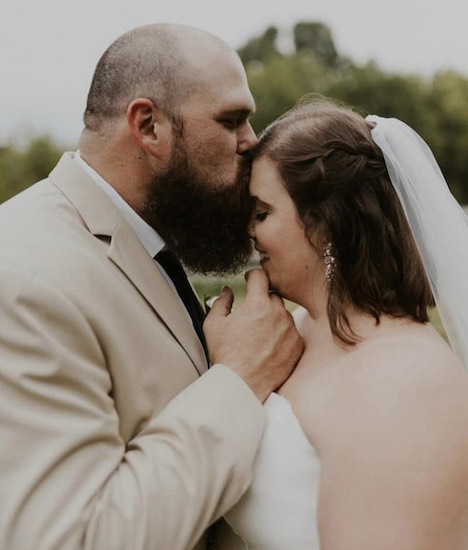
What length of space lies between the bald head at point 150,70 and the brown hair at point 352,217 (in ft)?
1.41

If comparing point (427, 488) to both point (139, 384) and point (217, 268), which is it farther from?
point (217, 268)

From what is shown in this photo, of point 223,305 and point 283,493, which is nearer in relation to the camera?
point 283,493

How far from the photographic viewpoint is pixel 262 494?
2.88m

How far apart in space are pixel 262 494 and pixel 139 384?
0.58 meters

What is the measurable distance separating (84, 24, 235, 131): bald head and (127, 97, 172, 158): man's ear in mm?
34

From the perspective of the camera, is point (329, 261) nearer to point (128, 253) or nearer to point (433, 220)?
point (433, 220)

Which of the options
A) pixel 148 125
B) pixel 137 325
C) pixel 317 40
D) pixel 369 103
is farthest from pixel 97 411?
pixel 317 40

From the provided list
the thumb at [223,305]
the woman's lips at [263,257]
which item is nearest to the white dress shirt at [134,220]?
the thumb at [223,305]

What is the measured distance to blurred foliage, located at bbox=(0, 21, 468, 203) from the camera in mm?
46125

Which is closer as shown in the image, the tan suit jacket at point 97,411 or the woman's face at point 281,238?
the tan suit jacket at point 97,411

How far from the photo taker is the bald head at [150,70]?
3.16 metres

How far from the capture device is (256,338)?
2928mm

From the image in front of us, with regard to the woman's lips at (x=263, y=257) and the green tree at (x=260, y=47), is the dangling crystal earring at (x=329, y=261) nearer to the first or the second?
the woman's lips at (x=263, y=257)

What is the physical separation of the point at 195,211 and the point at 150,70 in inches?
21.5
